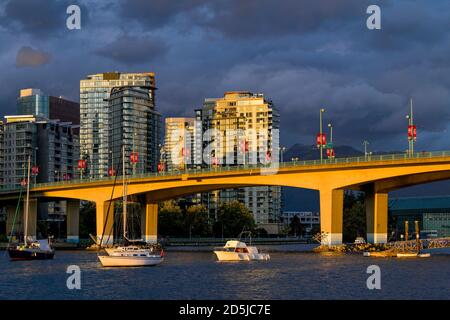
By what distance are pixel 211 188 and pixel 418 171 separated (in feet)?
151

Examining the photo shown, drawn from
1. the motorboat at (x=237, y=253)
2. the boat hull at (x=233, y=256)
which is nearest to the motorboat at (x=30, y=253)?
the motorboat at (x=237, y=253)

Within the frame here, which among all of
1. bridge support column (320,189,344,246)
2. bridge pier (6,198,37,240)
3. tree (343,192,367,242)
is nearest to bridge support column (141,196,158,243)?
bridge pier (6,198,37,240)

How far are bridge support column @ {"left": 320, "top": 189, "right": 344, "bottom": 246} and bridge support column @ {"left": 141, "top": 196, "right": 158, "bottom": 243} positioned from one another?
153 feet

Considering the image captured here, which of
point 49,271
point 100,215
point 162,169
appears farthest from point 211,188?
point 49,271

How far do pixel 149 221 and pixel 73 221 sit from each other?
23.2 metres

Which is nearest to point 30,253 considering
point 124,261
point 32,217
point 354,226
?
point 124,261

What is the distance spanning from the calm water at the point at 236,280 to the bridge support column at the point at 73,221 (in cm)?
7188

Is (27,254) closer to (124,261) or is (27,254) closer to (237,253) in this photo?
(124,261)

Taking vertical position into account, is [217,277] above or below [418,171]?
below
